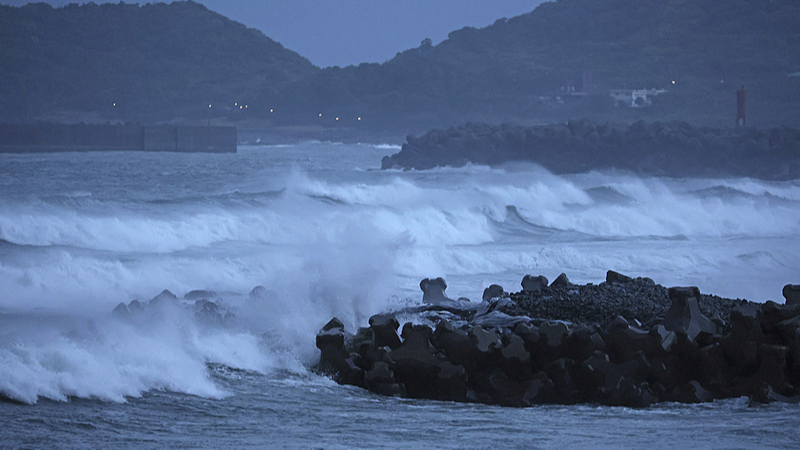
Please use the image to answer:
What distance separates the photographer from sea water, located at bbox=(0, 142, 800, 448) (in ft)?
16.1

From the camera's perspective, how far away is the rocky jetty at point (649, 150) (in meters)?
51.2

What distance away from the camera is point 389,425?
509cm

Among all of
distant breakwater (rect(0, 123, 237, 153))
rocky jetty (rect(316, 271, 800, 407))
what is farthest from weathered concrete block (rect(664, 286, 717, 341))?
distant breakwater (rect(0, 123, 237, 153))

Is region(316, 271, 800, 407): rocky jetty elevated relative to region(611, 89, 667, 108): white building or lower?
lower

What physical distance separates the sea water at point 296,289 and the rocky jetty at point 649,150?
25.4 meters

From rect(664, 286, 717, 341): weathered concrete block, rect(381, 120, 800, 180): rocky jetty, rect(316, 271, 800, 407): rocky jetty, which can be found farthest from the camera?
rect(381, 120, 800, 180): rocky jetty

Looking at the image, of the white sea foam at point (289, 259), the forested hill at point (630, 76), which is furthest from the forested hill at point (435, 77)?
the white sea foam at point (289, 259)

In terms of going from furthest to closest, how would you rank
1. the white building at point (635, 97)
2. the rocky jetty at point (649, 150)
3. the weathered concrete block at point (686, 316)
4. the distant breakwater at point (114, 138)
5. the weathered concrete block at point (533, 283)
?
the white building at point (635, 97)
the distant breakwater at point (114, 138)
the rocky jetty at point (649, 150)
the weathered concrete block at point (533, 283)
the weathered concrete block at point (686, 316)

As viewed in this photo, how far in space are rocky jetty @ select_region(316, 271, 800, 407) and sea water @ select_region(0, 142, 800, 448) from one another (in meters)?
0.18

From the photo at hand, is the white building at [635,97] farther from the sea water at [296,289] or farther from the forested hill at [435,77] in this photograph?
the sea water at [296,289]

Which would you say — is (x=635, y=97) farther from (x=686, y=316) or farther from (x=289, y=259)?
(x=686, y=316)

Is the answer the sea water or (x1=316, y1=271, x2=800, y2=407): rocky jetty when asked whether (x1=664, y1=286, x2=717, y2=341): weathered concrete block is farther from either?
the sea water

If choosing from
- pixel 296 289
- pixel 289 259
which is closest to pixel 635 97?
pixel 289 259

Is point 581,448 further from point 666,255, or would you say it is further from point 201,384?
point 666,255
